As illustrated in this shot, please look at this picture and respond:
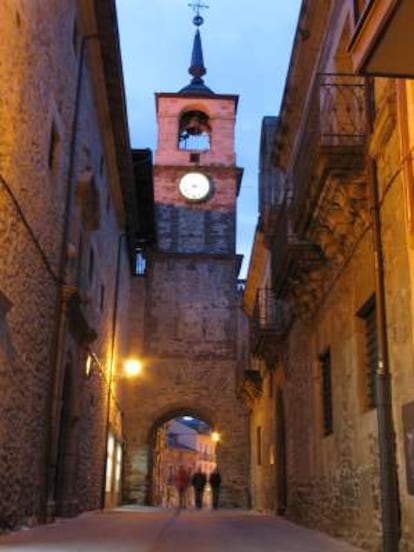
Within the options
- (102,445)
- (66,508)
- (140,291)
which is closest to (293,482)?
(66,508)

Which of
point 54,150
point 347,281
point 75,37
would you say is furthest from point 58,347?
point 75,37

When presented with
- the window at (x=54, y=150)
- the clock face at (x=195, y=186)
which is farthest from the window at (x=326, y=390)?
the clock face at (x=195, y=186)

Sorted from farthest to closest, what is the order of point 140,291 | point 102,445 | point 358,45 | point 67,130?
point 140,291 < point 102,445 < point 67,130 < point 358,45

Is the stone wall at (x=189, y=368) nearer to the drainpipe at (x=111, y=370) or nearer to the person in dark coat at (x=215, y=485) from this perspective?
the person in dark coat at (x=215, y=485)

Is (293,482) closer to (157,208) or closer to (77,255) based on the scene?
(77,255)

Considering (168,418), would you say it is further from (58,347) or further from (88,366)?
(58,347)

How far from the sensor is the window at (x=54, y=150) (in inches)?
467

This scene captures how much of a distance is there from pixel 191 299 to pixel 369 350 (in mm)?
20866

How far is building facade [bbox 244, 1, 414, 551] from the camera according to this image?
23.1 ft

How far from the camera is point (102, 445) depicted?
808 inches

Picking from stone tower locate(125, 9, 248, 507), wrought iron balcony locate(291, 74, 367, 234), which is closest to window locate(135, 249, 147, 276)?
stone tower locate(125, 9, 248, 507)

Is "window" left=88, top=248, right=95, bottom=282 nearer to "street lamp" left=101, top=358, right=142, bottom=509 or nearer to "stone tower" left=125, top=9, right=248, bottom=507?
"street lamp" left=101, top=358, right=142, bottom=509

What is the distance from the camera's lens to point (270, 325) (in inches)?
704

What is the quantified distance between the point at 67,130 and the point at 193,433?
64.4 m
